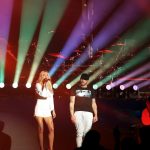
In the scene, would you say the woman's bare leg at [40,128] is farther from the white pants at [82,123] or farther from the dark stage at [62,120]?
the white pants at [82,123]

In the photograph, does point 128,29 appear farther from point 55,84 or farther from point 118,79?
point 55,84

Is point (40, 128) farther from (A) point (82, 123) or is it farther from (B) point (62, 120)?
(B) point (62, 120)

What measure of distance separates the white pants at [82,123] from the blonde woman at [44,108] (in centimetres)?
53

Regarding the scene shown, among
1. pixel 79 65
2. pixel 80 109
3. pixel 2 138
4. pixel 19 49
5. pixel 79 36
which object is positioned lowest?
pixel 2 138

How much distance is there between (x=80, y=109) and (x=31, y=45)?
23.2ft

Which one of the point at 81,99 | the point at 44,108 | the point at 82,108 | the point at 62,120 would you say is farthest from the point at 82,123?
the point at 62,120

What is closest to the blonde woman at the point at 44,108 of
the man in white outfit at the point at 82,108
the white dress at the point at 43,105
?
the white dress at the point at 43,105

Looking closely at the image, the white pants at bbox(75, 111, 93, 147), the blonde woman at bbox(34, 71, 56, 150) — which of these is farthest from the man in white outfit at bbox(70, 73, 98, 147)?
the blonde woman at bbox(34, 71, 56, 150)

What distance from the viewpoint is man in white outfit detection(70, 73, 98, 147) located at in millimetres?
6883

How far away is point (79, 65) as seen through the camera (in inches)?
490

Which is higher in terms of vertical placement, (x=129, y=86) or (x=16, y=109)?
(x=129, y=86)

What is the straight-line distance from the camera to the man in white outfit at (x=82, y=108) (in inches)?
271

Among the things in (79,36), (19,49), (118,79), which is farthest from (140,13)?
(19,49)

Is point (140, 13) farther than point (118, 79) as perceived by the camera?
Yes
